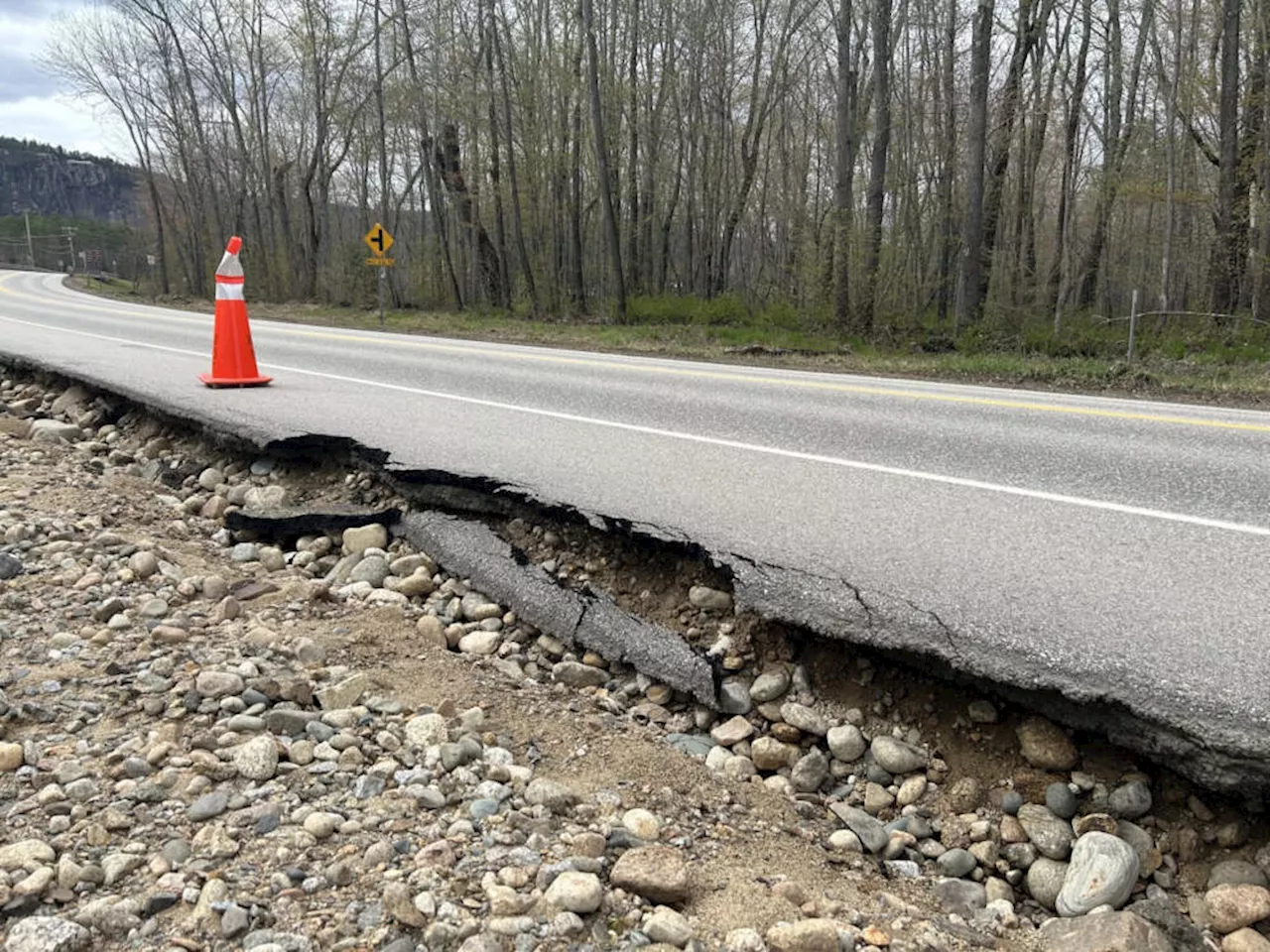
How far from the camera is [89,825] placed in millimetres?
2143

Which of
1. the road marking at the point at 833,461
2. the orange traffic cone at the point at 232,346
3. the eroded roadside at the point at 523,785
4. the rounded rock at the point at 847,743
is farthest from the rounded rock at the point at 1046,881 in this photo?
the orange traffic cone at the point at 232,346

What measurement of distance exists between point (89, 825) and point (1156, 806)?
2.92m

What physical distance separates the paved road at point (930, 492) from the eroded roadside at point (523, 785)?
21cm

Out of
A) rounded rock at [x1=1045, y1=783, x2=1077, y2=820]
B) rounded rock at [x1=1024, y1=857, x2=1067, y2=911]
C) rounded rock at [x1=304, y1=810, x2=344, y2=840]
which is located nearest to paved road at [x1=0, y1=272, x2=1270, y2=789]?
rounded rock at [x1=1045, y1=783, x2=1077, y2=820]

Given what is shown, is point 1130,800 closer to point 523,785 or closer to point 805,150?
point 523,785

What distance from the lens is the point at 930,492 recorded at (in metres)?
4.70

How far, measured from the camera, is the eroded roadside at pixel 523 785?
1972 mm

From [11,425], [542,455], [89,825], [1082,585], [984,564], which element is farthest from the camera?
[11,425]

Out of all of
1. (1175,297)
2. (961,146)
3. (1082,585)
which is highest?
(961,146)

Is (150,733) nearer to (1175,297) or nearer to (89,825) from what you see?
(89,825)

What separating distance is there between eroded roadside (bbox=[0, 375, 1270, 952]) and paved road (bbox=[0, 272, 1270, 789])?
0.21 m

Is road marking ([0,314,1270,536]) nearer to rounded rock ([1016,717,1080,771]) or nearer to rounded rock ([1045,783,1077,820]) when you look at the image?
rounded rock ([1016,717,1080,771])

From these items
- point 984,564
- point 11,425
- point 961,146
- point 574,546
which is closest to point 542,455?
point 574,546

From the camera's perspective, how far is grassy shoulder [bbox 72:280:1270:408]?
1062 centimetres
